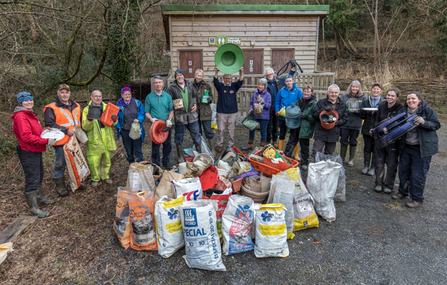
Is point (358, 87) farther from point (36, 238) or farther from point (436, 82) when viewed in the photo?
point (436, 82)

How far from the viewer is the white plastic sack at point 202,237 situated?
2.77 meters

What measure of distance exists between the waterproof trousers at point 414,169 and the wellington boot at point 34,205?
5271 millimetres

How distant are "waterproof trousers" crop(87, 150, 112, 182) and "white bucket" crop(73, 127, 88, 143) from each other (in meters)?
0.36

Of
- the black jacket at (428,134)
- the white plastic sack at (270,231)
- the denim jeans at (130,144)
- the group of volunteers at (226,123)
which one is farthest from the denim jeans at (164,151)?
the black jacket at (428,134)

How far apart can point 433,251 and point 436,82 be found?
426 inches

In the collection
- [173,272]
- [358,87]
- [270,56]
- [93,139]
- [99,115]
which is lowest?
[173,272]

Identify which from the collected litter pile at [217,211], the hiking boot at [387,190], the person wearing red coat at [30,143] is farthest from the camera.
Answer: the hiking boot at [387,190]

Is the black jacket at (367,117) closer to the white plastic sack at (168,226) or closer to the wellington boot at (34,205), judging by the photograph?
the white plastic sack at (168,226)

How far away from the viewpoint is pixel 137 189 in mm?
3617

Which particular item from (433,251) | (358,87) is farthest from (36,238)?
(358,87)

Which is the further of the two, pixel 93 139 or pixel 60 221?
pixel 93 139

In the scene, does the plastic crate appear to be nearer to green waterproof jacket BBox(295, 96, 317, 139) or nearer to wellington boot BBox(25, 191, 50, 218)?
green waterproof jacket BBox(295, 96, 317, 139)

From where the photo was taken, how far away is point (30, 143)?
3.58m

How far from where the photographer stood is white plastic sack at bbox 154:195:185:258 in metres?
2.90
